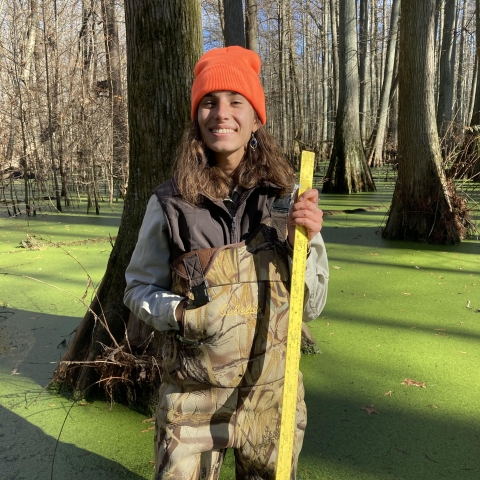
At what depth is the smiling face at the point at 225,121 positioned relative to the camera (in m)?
1.41

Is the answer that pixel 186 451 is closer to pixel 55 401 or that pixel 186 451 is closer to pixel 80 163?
pixel 55 401

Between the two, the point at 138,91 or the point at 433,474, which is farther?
the point at 138,91

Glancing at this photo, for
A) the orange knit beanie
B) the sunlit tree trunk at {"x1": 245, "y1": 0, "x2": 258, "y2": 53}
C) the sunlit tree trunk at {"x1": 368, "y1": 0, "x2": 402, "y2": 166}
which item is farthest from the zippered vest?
Answer: the sunlit tree trunk at {"x1": 368, "y1": 0, "x2": 402, "y2": 166}

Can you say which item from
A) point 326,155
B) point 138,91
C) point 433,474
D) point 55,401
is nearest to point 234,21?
point 138,91

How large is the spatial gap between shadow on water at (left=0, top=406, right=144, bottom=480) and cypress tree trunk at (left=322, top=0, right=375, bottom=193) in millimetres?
9307

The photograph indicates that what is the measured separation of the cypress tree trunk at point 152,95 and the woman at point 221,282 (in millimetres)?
1009

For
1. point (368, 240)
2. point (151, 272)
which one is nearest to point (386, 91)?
point (368, 240)

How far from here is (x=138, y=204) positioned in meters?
2.61

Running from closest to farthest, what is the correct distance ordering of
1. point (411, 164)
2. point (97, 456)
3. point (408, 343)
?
point (97, 456) < point (408, 343) < point (411, 164)

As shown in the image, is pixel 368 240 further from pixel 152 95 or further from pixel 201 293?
pixel 201 293

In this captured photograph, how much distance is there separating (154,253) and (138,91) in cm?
137

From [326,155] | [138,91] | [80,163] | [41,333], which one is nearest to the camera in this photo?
[138,91]

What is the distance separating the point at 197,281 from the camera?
1.31 m

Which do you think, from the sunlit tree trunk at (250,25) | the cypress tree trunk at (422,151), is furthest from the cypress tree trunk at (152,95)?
the sunlit tree trunk at (250,25)
